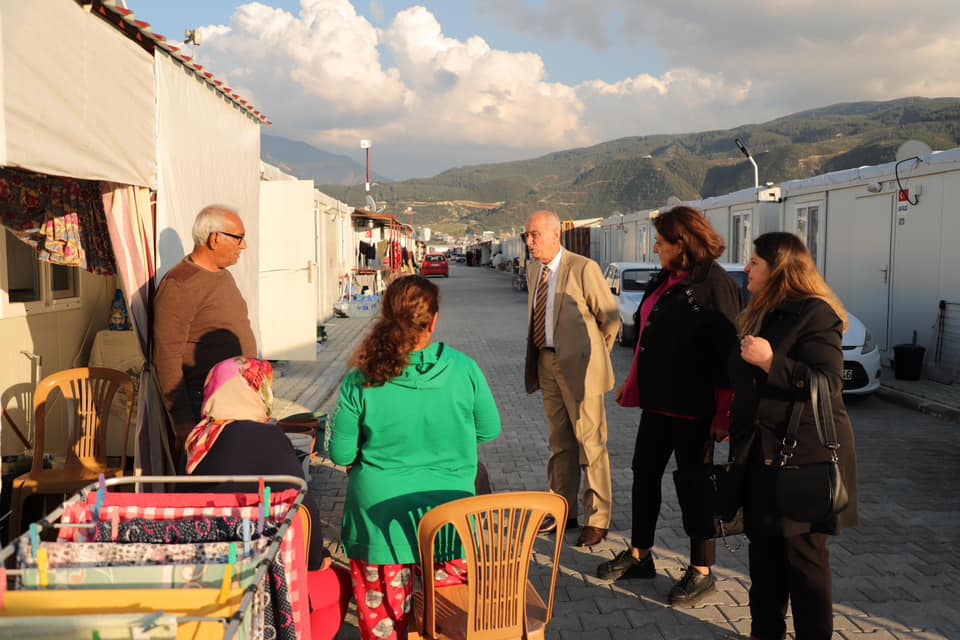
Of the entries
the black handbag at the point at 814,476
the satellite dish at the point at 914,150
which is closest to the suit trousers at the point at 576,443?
the black handbag at the point at 814,476

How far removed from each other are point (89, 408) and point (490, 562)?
3.22m

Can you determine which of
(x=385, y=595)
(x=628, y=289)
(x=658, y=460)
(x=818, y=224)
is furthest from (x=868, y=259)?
(x=385, y=595)

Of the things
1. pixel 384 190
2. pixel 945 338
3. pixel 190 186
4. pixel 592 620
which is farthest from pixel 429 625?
pixel 384 190

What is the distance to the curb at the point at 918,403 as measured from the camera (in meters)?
8.02

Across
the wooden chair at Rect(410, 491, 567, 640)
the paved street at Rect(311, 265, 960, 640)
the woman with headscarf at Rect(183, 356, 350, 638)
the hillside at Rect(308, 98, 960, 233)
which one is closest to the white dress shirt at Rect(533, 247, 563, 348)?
the paved street at Rect(311, 265, 960, 640)

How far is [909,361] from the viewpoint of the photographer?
977 cm

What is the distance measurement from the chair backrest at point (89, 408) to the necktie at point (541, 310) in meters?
2.47

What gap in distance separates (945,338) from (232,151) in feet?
29.7

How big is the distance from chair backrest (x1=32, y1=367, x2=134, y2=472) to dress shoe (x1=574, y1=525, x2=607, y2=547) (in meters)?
2.74

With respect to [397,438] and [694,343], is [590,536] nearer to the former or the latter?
[694,343]

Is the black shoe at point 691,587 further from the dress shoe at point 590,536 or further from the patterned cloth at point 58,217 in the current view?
the patterned cloth at point 58,217

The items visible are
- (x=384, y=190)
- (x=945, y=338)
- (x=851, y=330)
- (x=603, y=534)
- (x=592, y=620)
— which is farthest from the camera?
(x=384, y=190)

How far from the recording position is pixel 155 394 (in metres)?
4.24

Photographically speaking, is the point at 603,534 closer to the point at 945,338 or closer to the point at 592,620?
the point at 592,620
